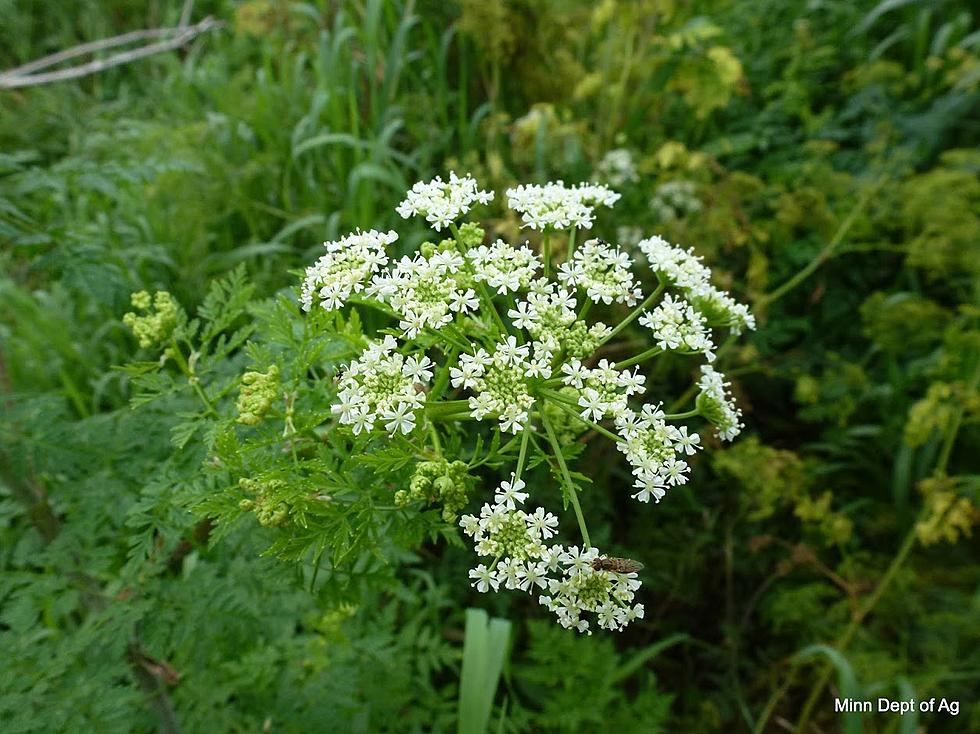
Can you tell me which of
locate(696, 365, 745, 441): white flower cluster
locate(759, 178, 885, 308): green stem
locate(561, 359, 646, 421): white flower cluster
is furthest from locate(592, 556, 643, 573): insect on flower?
locate(759, 178, 885, 308): green stem

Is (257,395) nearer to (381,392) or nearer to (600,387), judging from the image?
(381,392)

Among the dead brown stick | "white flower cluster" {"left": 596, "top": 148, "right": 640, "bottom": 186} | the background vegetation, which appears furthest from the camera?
"white flower cluster" {"left": 596, "top": 148, "right": 640, "bottom": 186}

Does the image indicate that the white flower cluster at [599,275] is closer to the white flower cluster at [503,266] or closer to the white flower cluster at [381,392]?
the white flower cluster at [503,266]

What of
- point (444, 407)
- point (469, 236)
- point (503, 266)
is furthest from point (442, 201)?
point (444, 407)

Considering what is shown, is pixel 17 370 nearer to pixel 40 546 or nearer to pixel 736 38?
pixel 40 546

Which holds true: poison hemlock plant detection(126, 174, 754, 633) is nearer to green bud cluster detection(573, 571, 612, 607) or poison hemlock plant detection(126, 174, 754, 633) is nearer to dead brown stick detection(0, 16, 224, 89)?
green bud cluster detection(573, 571, 612, 607)

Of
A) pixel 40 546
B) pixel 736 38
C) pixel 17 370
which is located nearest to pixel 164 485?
pixel 40 546

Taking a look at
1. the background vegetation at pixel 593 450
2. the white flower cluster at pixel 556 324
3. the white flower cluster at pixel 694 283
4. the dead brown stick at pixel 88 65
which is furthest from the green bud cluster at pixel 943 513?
the dead brown stick at pixel 88 65
